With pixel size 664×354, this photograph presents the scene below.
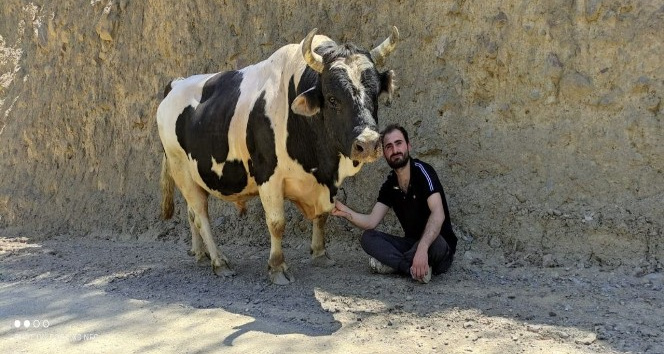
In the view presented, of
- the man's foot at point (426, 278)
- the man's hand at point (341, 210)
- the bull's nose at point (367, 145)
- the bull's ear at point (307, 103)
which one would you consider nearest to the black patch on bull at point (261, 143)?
the bull's ear at point (307, 103)

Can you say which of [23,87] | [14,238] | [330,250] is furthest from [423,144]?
[23,87]

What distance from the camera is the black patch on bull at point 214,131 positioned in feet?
21.6

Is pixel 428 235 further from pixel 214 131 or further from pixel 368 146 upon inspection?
pixel 214 131

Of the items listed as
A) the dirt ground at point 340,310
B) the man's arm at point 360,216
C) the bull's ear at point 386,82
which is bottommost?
the dirt ground at point 340,310

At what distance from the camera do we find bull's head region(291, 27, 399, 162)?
5125mm

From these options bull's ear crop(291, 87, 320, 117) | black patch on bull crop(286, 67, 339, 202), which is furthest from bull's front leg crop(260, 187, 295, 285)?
bull's ear crop(291, 87, 320, 117)

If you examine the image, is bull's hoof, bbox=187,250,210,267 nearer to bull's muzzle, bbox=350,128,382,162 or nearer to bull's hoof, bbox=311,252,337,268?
bull's hoof, bbox=311,252,337,268

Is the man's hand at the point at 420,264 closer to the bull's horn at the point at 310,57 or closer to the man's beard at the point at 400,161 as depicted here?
the man's beard at the point at 400,161

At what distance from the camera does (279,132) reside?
6.02 metres

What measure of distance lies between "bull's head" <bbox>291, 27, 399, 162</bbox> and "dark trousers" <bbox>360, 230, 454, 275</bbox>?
961mm

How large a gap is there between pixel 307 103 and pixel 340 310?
165 cm

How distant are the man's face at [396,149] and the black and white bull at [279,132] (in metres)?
0.28

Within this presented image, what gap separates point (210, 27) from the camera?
959 cm

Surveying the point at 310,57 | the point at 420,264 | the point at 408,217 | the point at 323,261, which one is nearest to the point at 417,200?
the point at 408,217
